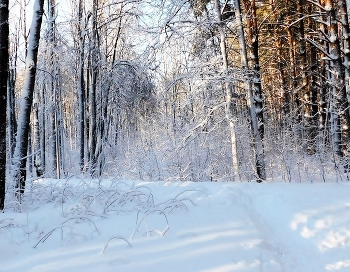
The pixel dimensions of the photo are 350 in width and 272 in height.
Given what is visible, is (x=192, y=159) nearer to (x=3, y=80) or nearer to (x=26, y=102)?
(x=26, y=102)

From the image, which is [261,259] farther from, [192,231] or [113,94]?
[113,94]

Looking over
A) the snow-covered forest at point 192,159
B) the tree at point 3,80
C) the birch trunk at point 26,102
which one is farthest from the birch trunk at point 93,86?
the tree at point 3,80

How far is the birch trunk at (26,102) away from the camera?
5.37 meters

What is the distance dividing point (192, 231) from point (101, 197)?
6.56 feet

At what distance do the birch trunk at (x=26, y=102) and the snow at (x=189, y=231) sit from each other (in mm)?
589

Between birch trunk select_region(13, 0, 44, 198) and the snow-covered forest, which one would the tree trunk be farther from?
birch trunk select_region(13, 0, 44, 198)

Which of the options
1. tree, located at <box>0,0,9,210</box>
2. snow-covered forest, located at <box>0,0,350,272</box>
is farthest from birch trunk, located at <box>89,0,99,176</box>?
tree, located at <box>0,0,9,210</box>

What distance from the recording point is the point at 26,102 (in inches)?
223

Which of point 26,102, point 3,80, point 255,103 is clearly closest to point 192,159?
point 255,103

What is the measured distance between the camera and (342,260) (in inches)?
112

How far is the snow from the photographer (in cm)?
260

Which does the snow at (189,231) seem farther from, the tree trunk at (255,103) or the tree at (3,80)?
the tree trunk at (255,103)

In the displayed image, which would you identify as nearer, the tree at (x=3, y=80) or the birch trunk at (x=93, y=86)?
the tree at (x=3, y=80)

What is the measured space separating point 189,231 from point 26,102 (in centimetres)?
409
